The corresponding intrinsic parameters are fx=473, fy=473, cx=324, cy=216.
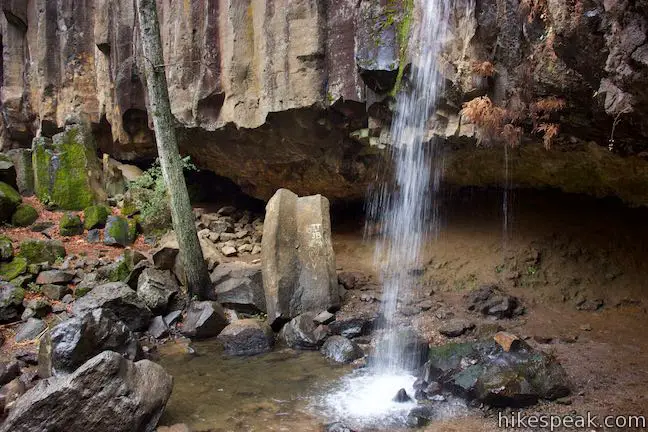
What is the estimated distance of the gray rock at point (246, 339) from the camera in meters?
7.26

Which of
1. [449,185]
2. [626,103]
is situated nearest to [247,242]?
[449,185]

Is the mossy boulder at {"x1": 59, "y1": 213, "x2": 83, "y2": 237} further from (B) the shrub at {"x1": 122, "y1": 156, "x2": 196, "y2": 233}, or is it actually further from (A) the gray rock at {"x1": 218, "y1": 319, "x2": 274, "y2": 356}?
(A) the gray rock at {"x1": 218, "y1": 319, "x2": 274, "y2": 356}

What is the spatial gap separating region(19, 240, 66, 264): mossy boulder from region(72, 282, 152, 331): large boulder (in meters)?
2.01

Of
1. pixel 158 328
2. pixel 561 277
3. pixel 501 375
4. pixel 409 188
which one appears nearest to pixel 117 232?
pixel 158 328

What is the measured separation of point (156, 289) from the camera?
8508 millimetres

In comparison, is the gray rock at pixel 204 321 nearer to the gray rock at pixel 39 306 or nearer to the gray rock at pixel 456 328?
the gray rock at pixel 39 306

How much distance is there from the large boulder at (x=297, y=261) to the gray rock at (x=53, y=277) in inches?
145

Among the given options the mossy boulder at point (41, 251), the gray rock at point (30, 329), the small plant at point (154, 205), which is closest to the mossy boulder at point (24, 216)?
the mossy boulder at point (41, 251)

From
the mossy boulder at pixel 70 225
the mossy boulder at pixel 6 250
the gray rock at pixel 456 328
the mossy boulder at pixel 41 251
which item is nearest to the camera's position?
the gray rock at pixel 456 328

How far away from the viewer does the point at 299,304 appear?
26.9ft

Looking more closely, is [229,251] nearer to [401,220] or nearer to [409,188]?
[401,220]

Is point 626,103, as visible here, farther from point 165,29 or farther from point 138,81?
point 138,81

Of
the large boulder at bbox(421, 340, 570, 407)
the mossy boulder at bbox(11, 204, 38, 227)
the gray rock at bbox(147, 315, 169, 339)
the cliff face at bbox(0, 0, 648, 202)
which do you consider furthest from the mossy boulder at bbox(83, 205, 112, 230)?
the large boulder at bbox(421, 340, 570, 407)

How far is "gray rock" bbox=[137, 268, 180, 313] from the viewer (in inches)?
330
